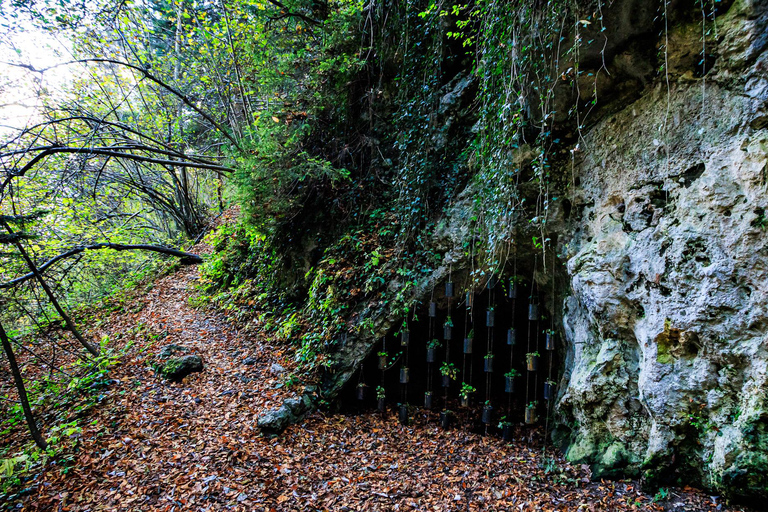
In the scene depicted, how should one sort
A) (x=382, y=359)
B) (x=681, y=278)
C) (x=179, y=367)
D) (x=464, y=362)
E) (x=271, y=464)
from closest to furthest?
(x=681, y=278) < (x=271, y=464) < (x=382, y=359) < (x=179, y=367) < (x=464, y=362)

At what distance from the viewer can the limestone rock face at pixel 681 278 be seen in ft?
7.68

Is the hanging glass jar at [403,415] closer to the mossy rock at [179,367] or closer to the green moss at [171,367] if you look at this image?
the mossy rock at [179,367]

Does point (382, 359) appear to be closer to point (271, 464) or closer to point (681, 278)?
point (271, 464)

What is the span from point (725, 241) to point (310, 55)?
596 cm

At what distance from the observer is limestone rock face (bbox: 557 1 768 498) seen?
2340 mm

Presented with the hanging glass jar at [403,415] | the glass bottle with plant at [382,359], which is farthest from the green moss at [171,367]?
the hanging glass jar at [403,415]

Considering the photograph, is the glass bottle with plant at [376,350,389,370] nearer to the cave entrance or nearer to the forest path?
the cave entrance

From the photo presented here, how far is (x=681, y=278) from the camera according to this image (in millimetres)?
2695

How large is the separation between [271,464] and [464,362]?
3.03 metres

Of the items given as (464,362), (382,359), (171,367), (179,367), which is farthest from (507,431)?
(171,367)

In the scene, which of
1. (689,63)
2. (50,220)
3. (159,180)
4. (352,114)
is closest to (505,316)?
(689,63)

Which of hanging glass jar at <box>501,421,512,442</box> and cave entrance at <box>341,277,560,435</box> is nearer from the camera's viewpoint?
hanging glass jar at <box>501,421,512,442</box>

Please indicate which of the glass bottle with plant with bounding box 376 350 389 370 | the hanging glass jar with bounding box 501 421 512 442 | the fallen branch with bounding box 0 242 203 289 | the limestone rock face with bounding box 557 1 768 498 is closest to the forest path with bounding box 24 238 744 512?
the hanging glass jar with bounding box 501 421 512 442

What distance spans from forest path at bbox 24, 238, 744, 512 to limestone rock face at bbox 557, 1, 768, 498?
1.37ft
